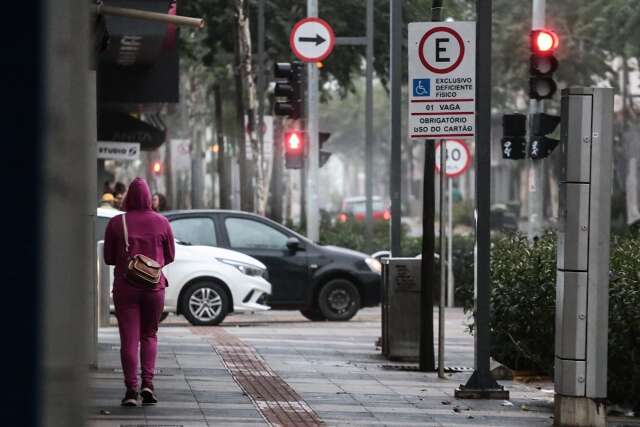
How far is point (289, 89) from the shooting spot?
23.3 m

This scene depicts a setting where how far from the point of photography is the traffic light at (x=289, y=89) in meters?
23.2

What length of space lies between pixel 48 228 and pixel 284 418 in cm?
765

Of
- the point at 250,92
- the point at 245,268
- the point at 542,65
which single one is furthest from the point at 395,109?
the point at 250,92

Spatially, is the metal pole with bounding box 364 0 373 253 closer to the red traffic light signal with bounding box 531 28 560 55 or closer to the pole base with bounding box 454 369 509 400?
the red traffic light signal with bounding box 531 28 560 55

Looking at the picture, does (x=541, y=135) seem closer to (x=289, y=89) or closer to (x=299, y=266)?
(x=299, y=266)

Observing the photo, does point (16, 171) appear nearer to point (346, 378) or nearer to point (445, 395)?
point (445, 395)

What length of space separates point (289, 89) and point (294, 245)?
3223mm

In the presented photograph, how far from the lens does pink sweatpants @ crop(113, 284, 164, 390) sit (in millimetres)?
9852

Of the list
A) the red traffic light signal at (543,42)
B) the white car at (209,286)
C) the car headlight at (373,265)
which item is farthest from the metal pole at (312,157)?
the red traffic light signal at (543,42)

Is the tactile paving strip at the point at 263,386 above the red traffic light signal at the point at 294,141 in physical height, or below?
below

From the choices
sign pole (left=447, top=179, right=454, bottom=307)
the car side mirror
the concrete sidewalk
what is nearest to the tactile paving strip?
the concrete sidewalk

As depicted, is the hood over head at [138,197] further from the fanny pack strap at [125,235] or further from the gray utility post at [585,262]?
the gray utility post at [585,262]

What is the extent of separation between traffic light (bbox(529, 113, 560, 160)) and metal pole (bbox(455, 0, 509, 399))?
4852 mm

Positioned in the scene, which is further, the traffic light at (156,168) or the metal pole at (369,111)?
the traffic light at (156,168)
